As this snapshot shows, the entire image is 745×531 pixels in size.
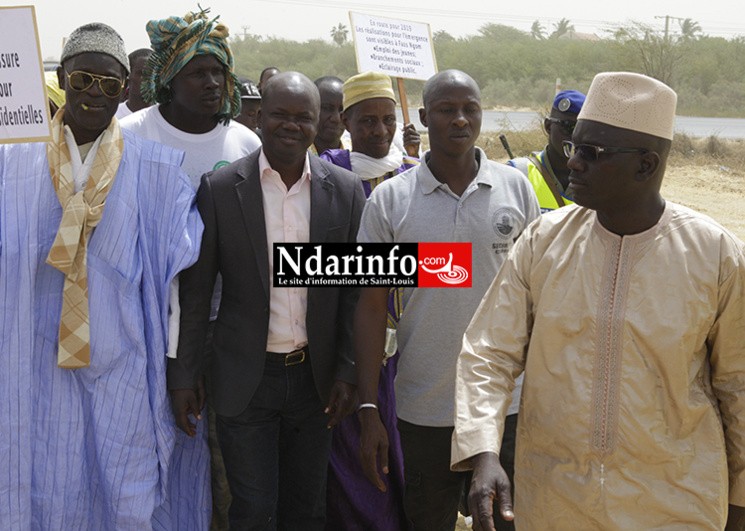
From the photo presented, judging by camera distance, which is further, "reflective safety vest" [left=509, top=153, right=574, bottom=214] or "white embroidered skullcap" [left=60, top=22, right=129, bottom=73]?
"reflective safety vest" [left=509, top=153, right=574, bottom=214]

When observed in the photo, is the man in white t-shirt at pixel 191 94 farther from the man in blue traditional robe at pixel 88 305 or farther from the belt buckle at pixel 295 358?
the belt buckle at pixel 295 358

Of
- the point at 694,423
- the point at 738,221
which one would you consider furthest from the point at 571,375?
the point at 738,221

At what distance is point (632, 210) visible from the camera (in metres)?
2.22

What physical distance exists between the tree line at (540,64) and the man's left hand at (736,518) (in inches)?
1267

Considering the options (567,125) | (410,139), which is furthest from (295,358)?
(410,139)

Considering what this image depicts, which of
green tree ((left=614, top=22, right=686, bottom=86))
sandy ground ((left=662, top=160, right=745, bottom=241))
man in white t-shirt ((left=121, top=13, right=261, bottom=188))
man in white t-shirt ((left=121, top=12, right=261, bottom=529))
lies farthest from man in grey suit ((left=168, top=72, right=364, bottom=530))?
green tree ((left=614, top=22, right=686, bottom=86))

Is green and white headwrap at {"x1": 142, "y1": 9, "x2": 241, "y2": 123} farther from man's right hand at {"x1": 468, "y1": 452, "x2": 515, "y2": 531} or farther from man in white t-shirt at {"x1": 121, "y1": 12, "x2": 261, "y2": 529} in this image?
man's right hand at {"x1": 468, "y1": 452, "x2": 515, "y2": 531}

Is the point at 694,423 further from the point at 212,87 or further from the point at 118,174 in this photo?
the point at 212,87

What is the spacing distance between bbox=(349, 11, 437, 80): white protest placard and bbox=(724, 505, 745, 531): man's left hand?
3986mm

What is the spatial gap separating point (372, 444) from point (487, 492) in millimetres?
1051

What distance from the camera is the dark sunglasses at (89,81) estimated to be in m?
2.82

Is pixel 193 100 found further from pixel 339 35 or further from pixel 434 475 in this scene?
pixel 339 35

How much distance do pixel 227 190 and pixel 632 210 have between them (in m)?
1.61

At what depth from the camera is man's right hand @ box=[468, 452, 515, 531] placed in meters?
1.94
